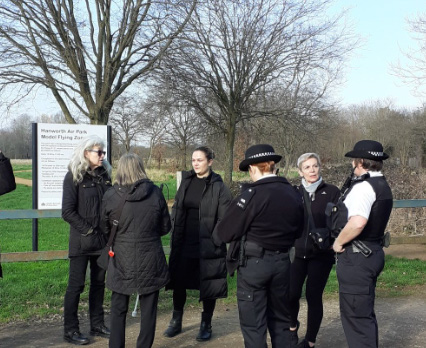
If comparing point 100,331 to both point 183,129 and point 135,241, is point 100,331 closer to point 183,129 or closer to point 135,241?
point 135,241

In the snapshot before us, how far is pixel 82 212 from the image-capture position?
472 cm

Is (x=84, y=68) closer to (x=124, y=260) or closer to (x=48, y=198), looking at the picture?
(x=48, y=198)

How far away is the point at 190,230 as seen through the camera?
195 inches

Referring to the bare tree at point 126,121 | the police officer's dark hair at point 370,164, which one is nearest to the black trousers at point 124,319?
the police officer's dark hair at point 370,164

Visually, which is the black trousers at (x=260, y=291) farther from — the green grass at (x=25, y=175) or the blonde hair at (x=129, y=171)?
the green grass at (x=25, y=175)

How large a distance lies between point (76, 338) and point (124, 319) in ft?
3.14

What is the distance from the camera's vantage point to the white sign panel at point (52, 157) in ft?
22.3

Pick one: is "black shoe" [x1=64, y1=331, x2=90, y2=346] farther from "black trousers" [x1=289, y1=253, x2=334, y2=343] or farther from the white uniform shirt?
the white uniform shirt

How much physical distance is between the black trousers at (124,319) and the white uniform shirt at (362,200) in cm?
179

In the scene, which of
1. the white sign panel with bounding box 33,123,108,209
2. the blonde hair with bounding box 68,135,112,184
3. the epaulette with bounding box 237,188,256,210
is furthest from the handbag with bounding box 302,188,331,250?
the white sign panel with bounding box 33,123,108,209

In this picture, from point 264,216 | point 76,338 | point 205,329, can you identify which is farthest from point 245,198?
point 76,338

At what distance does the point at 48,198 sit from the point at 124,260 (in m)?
3.28

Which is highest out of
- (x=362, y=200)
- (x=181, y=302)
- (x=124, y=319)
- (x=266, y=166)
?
(x=266, y=166)

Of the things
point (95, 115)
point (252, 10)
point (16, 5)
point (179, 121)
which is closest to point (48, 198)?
point (95, 115)
